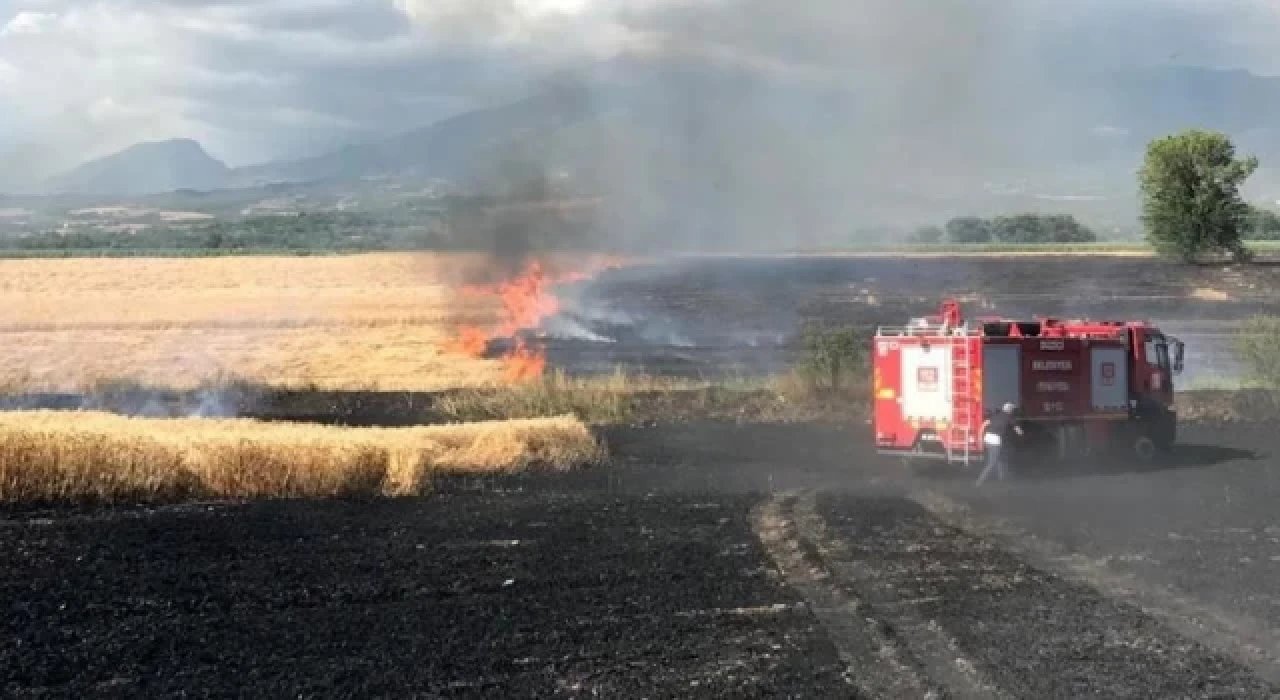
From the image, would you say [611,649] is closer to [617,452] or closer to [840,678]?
[840,678]

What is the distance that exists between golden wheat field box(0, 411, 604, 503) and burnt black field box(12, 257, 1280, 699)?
812 millimetres

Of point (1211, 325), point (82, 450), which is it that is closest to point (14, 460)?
point (82, 450)

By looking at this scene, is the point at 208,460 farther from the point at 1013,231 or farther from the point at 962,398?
the point at 1013,231

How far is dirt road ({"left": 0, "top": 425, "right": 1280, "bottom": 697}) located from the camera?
405 inches

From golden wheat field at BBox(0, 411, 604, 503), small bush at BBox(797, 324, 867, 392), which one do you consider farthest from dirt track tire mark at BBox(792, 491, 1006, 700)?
small bush at BBox(797, 324, 867, 392)

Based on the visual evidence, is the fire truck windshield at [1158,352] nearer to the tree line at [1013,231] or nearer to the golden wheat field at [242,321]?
the golden wheat field at [242,321]

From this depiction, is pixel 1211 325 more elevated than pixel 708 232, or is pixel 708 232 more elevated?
pixel 708 232

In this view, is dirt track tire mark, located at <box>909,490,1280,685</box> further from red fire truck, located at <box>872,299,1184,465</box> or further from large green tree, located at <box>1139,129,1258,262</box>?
large green tree, located at <box>1139,129,1258,262</box>

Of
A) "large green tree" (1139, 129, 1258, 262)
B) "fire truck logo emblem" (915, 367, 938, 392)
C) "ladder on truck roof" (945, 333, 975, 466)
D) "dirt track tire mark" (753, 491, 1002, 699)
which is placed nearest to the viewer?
"dirt track tire mark" (753, 491, 1002, 699)

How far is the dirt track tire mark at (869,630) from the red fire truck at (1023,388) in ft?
23.2

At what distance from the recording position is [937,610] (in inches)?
497

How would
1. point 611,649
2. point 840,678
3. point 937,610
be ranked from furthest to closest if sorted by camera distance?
point 937,610 < point 611,649 < point 840,678

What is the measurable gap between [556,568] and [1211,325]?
1759 inches

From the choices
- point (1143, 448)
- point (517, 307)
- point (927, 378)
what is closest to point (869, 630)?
point (927, 378)
